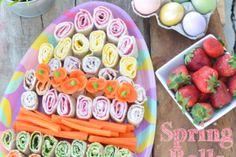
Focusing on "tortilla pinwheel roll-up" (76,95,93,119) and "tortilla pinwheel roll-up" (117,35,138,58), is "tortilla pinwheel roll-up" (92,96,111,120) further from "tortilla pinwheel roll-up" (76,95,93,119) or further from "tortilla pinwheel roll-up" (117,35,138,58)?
"tortilla pinwheel roll-up" (117,35,138,58)

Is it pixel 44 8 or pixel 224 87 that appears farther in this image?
pixel 44 8

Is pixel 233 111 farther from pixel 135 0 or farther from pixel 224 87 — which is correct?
pixel 135 0

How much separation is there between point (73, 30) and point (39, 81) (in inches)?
5.6

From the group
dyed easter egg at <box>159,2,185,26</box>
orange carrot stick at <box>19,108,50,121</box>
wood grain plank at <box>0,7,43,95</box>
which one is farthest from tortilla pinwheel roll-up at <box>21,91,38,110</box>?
dyed easter egg at <box>159,2,185,26</box>

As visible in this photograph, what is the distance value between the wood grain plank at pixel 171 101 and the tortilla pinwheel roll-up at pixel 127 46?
62mm

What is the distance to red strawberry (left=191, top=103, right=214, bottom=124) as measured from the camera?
1.13m

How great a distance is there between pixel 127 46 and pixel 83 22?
4.6 inches

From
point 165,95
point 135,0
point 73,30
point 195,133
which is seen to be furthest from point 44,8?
point 195,133

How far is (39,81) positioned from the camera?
119 centimetres

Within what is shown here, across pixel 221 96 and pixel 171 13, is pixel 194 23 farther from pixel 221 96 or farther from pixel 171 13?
pixel 221 96

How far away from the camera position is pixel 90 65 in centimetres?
120

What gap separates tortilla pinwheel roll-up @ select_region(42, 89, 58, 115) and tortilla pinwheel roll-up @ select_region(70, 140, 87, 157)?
88mm

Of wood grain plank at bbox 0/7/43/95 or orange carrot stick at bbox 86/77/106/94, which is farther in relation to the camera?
wood grain plank at bbox 0/7/43/95

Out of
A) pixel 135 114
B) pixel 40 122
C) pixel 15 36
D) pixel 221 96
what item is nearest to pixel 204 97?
pixel 221 96
